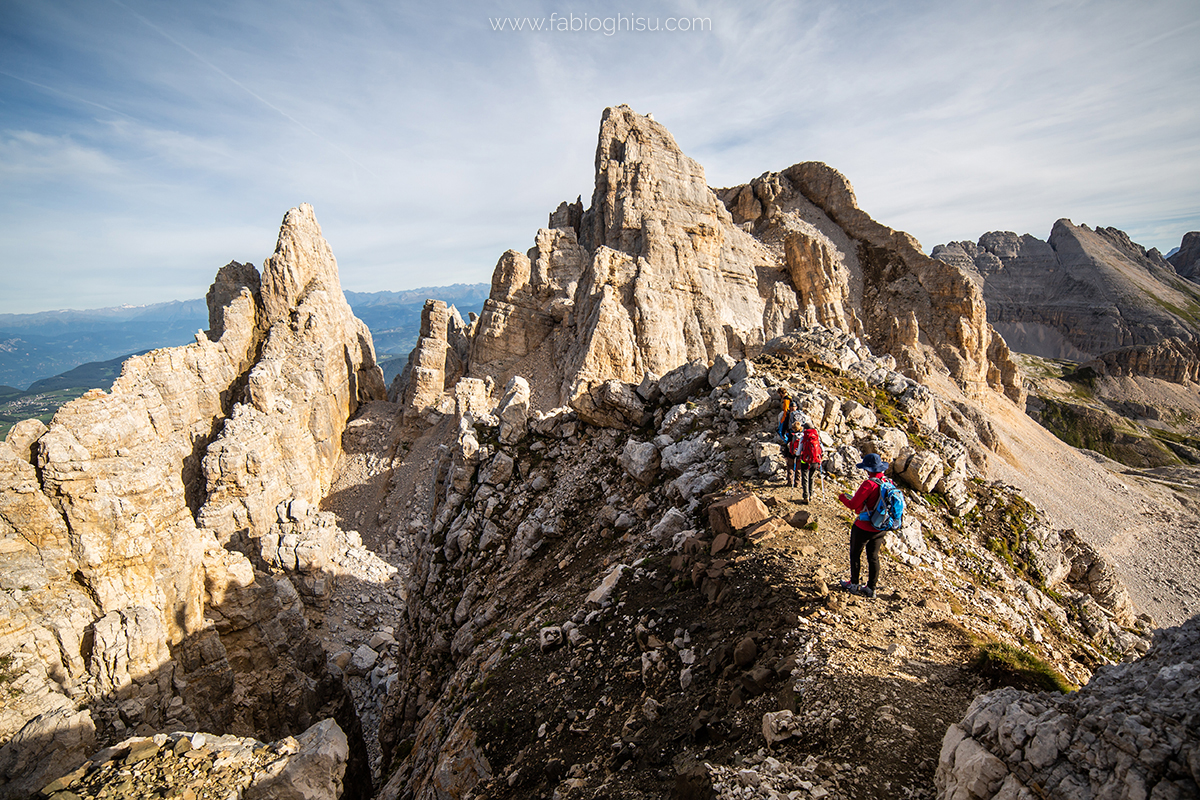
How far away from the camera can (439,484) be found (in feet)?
64.8

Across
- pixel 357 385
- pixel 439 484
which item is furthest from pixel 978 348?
pixel 357 385

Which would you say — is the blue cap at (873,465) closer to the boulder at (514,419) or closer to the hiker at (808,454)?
the hiker at (808,454)

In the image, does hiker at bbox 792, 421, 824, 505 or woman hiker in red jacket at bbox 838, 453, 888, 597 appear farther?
hiker at bbox 792, 421, 824, 505

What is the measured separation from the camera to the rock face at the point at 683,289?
118 ft

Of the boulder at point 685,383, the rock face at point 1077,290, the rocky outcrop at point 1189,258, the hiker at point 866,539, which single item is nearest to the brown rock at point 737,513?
the hiker at point 866,539

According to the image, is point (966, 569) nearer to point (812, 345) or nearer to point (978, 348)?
point (812, 345)

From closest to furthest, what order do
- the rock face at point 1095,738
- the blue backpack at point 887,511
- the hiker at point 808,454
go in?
the rock face at point 1095,738
the blue backpack at point 887,511
the hiker at point 808,454

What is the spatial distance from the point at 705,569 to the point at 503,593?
7.28 metres

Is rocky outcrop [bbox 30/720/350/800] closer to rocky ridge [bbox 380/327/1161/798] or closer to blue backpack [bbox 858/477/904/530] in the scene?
rocky ridge [bbox 380/327/1161/798]

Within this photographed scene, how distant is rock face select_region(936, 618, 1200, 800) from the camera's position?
152 inches

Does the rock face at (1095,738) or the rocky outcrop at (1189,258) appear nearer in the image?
the rock face at (1095,738)

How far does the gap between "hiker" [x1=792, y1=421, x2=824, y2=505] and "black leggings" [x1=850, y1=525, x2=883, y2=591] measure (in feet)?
6.71

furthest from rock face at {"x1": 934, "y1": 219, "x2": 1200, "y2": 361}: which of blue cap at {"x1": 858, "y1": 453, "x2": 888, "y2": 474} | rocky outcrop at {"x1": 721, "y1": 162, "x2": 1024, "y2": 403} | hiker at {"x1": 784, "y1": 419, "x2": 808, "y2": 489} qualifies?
blue cap at {"x1": 858, "y1": 453, "x2": 888, "y2": 474}

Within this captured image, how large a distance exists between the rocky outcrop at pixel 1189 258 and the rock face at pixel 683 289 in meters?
182
